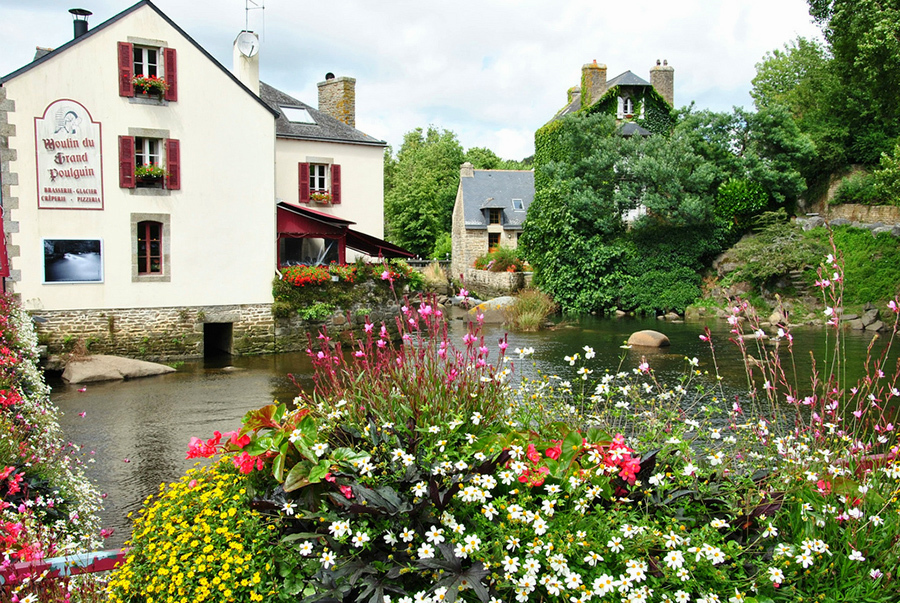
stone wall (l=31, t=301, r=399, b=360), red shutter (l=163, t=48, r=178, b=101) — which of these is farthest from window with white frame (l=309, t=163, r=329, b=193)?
red shutter (l=163, t=48, r=178, b=101)

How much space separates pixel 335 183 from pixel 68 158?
316 inches

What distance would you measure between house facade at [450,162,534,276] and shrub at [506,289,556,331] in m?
14.9

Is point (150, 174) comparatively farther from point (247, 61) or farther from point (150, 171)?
point (247, 61)

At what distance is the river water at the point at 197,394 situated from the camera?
8766 mm

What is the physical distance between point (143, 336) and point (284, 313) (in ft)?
11.4

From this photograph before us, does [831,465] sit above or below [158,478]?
above

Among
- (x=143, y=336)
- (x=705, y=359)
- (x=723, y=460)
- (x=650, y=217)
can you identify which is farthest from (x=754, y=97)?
(x=723, y=460)

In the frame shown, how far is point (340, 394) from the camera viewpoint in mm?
4480

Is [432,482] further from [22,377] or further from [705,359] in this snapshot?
[705,359]

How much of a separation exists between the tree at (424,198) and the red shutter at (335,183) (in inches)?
1108

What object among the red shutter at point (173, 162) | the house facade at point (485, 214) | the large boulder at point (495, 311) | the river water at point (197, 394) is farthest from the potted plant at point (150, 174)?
the house facade at point (485, 214)

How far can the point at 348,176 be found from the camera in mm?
23125

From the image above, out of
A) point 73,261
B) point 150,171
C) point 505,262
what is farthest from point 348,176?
point 505,262

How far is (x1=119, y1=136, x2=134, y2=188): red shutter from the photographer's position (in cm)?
1703
